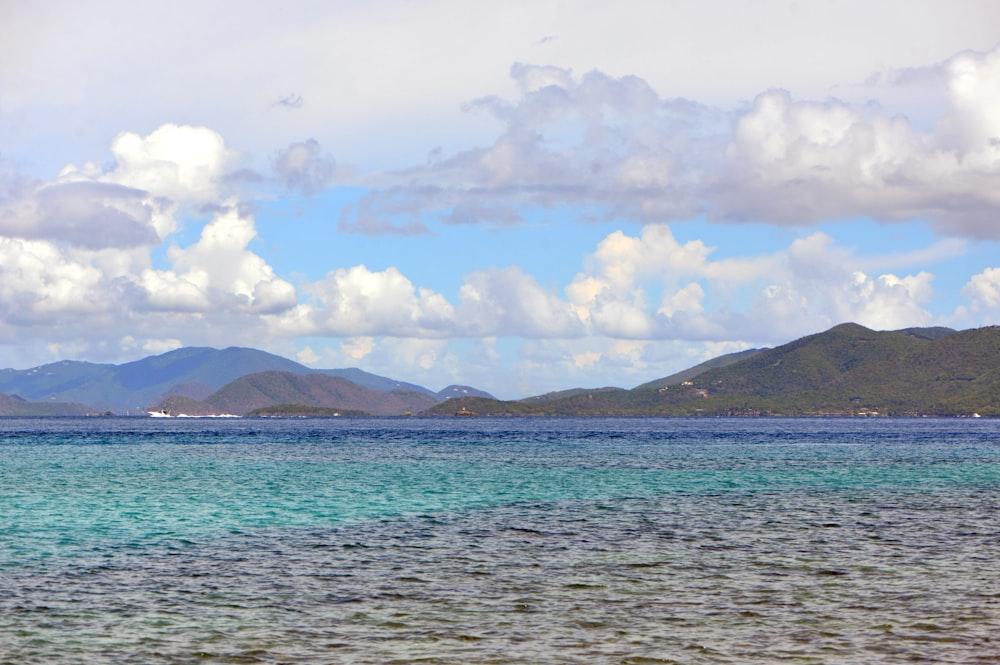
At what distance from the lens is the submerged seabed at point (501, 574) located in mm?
26203

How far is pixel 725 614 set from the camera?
29578mm

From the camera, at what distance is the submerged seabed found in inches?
1032

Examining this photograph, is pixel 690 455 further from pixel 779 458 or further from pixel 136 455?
pixel 136 455

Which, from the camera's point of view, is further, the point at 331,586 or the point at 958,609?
the point at 331,586

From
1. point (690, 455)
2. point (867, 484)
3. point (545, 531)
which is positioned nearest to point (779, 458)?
point (690, 455)

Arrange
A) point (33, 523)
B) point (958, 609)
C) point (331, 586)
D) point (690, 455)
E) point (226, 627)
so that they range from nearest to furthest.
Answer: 1. point (226, 627)
2. point (958, 609)
3. point (331, 586)
4. point (33, 523)
5. point (690, 455)

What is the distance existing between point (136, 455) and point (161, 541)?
98759mm

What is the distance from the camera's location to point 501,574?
36.5 meters

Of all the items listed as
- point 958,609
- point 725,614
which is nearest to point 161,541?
point 725,614

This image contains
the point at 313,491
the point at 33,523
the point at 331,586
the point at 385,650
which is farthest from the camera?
the point at 313,491

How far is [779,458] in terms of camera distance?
124250mm

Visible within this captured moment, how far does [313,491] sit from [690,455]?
69.3 m

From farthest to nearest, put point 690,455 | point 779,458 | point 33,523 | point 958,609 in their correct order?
point 690,455 → point 779,458 → point 33,523 → point 958,609

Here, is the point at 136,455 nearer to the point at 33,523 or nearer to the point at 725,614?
the point at 33,523
